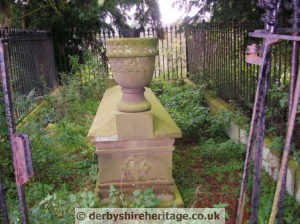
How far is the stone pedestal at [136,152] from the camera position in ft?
10.9

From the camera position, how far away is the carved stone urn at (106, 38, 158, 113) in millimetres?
3113

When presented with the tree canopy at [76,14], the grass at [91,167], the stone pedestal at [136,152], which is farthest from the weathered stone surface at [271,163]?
the tree canopy at [76,14]

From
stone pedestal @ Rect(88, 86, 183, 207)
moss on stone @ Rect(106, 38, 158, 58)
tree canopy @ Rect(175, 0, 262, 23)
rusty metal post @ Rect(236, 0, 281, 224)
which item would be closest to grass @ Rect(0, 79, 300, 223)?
→ stone pedestal @ Rect(88, 86, 183, 207)

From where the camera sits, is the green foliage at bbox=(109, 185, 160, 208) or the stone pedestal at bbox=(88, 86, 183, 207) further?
the stone pedestal at bbox=(88, 86, 183, 207)

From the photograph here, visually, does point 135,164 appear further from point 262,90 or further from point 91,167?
point 262,90

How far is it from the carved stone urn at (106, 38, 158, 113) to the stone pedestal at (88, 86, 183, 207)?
0.39ft

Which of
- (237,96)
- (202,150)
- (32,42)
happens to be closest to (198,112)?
(237,96)

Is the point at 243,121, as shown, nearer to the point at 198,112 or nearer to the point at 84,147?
the point at 198,112

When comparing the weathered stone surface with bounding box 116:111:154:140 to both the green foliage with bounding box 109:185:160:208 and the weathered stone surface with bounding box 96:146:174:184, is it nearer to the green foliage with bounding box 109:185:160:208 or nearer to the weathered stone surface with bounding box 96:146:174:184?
the weathered stone surface with bounding box 96:146:174:184

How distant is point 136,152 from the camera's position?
3.45m

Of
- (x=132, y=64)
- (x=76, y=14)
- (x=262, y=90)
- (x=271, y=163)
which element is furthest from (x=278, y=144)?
(x=76, y=14)

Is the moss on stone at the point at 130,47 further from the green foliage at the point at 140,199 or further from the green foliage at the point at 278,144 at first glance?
the green foliage at the point at 278,144

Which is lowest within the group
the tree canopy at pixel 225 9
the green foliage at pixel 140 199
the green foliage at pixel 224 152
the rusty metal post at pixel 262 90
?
the green foliage at pixel 224 152

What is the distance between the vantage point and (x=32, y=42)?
761 cm
